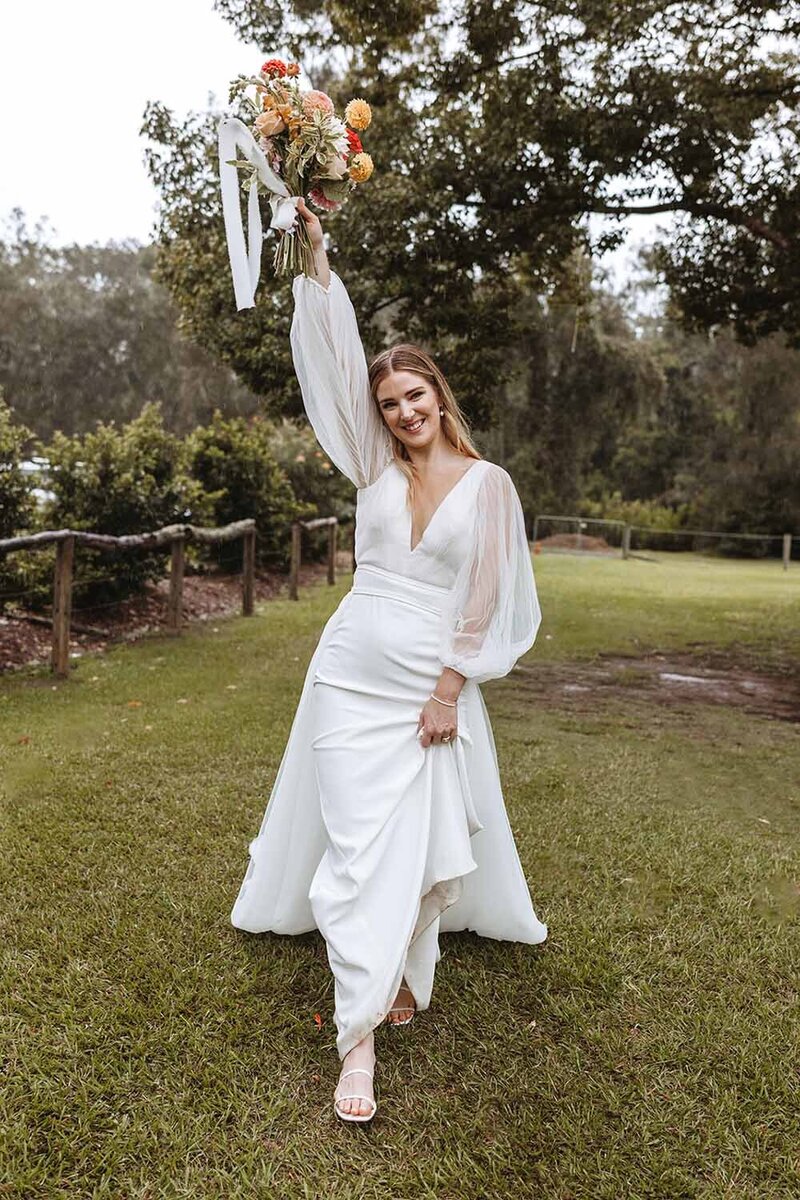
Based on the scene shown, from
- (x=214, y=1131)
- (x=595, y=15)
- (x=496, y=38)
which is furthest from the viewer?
(x=496, y=38)

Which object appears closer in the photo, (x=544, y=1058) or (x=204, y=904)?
(x=544, y=1058)

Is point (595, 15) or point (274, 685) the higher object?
point (595, 15)

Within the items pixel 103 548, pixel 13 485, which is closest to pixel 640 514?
pixel 103 548

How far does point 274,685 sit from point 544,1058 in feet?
15.5

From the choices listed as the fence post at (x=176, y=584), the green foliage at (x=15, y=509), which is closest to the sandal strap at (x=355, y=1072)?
the green foliage at (x=15, y=509)

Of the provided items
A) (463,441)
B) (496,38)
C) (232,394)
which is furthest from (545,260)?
(232,394)

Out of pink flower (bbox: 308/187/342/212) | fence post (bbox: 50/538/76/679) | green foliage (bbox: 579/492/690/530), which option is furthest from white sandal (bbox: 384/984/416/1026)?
green foliage (bbox: 579/492/690/530)

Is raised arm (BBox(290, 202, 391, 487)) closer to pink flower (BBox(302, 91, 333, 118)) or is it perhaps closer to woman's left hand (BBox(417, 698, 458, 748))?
pink flower (BBox(302, 91, 333, 118))

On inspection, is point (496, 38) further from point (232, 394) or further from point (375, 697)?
point (232, 394)

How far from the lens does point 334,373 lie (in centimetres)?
260

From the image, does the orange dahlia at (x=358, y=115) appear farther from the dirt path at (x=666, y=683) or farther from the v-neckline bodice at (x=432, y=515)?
the dirt path at (x=666, y=683)

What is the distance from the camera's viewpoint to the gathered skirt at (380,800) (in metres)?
2.36

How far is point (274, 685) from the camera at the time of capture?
22.9 feet

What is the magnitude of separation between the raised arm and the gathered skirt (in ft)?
1.15
